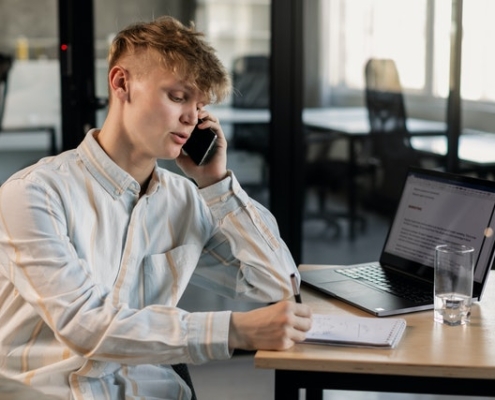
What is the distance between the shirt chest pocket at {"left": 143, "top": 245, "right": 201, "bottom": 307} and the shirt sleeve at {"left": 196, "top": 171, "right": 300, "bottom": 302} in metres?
0.12

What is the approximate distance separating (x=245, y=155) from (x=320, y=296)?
2.02m

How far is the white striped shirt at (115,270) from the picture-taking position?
1.68 meters

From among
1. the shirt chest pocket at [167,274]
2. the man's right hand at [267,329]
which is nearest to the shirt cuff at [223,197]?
the shirt chest pocket at [167,274]

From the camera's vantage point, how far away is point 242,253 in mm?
2109

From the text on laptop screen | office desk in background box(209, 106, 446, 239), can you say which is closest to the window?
office desk in background box(209, 106, 446, 239)

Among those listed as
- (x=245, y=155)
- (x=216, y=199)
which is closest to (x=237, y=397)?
(x=245, y=155)

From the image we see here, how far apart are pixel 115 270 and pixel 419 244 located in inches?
30.6

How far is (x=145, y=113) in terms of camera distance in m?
1.88

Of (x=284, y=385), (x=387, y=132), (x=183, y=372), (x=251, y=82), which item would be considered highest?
(x=251, y=82)

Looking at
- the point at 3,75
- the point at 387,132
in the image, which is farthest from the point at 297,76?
the point at 3,75

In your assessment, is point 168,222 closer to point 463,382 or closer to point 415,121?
point 463,382

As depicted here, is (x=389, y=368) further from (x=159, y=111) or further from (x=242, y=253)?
(x=159, y=111)

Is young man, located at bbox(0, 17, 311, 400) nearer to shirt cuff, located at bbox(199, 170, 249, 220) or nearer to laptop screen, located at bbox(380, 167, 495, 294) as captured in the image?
shirt cuff, located at bbox(199, 170, 249, 220)

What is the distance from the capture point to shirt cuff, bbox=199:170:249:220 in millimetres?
2113
